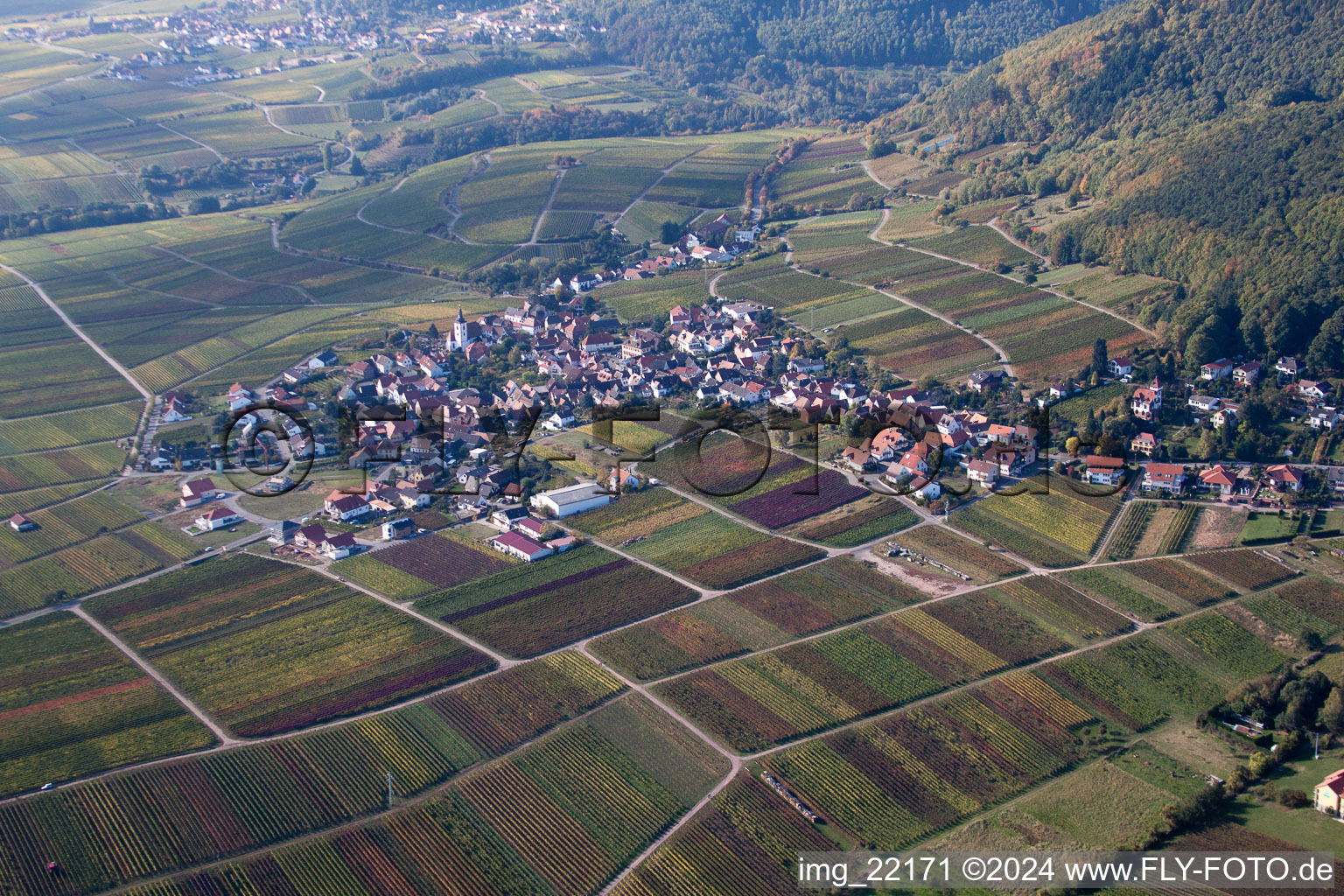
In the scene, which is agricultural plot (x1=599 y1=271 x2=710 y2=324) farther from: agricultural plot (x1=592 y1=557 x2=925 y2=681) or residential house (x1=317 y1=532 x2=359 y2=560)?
agricultural plot (x1=592 y1=557 x2=925 y2=681)

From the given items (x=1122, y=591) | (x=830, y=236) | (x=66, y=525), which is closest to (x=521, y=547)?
(x=66, y=525)

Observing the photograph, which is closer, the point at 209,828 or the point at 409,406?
the point at 209,828

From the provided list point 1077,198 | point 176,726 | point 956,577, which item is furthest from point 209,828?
point 1077,198

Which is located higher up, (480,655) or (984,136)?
(984,136)

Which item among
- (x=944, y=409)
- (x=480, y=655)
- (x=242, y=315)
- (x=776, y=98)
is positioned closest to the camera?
(x=480, y=655)

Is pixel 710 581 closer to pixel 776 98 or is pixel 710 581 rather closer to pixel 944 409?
pixel 944 409

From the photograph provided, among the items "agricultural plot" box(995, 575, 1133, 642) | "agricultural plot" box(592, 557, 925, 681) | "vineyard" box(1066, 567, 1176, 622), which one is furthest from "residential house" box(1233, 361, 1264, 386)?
"agricultural plot" box(592, 557, 925, 681)

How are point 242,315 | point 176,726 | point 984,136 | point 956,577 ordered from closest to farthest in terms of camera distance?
point 176,726 → point 956,577 → point 242,315 → point 984,136

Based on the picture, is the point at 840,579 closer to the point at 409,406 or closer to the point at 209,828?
the point at 209,828
